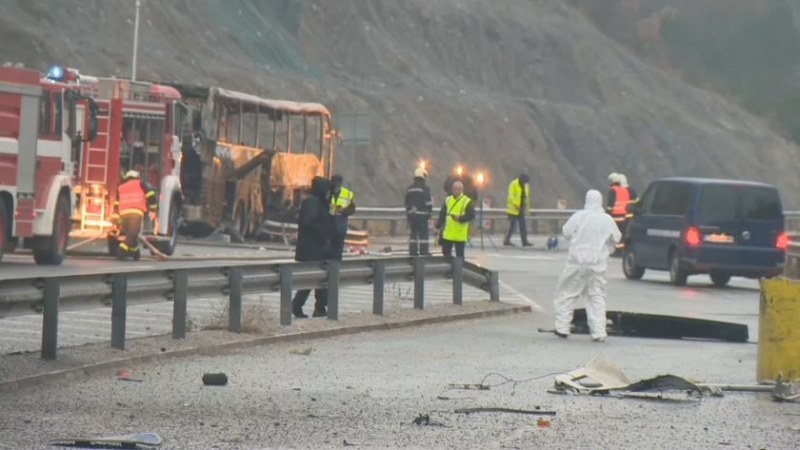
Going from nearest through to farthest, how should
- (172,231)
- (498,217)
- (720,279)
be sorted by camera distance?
1. (720,279)
2. (172,231)
3. (498,217)

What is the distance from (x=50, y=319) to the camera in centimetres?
1435

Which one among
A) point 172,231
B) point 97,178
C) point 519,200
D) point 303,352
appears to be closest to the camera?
point 303,352

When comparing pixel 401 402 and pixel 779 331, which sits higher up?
pixel 779 331

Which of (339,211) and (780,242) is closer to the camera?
(339,211)

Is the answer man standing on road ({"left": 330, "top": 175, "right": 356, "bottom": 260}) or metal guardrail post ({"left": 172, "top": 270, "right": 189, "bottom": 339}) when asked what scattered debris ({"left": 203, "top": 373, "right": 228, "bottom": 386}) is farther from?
man standing on road ({"left": 330, "top": 175, "right": 356, "bottom": 260})

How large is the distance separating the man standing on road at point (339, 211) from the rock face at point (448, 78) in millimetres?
20304

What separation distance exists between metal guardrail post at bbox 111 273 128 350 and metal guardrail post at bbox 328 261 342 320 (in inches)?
173

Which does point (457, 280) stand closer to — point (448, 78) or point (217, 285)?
point (217, 285)

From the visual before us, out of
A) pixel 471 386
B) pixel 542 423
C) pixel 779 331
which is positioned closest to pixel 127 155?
pixel 471 386

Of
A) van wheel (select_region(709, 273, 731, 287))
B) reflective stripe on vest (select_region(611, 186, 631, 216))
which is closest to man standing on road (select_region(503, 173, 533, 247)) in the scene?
reflective stripe on vest (select_region(611, 186, 631, 216))

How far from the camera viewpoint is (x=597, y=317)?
19469 mm

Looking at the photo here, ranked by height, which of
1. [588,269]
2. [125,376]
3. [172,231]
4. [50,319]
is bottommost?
[125,376]

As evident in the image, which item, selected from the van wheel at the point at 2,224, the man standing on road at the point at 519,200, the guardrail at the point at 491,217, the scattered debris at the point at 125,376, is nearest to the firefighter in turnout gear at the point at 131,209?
the van wheel at the point at 2,224

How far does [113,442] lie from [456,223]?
715 inches
